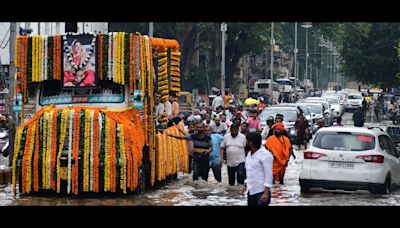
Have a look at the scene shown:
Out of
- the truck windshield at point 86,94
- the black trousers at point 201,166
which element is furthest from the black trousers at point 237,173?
the truck windshield at point 86,94

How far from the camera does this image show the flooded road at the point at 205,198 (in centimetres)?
1650

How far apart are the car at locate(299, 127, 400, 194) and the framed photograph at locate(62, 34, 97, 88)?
177 inches

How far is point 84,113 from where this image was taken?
54.3ft

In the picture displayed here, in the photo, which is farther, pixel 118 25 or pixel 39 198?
pixel 118 25

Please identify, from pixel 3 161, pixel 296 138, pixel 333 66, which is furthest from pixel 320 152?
pixel 333 66

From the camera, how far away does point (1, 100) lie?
38.1 metres

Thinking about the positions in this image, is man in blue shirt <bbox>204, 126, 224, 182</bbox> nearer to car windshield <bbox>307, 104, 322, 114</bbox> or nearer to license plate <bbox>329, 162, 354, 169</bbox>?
license plate <bbox>329, 162, 354, 169</bbox>

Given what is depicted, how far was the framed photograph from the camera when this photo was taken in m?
16.9

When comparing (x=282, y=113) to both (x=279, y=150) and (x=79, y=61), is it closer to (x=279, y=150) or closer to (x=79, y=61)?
(x=279, y=150)

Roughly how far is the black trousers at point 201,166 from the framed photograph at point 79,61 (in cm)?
338

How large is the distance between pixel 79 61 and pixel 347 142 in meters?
5.35
